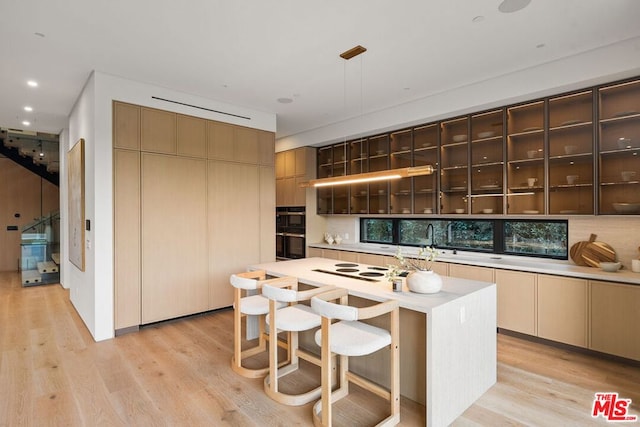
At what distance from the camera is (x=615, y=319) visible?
3.21 m

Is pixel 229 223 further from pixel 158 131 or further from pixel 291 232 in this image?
pixel 291 232

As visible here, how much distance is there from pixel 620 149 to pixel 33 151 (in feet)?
37.6

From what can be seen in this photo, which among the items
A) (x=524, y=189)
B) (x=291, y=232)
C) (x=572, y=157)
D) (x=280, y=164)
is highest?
(x=280, y=164)

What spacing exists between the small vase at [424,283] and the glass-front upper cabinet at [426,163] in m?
2.46

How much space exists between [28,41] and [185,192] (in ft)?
6.98

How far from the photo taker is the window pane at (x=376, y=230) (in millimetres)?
6020

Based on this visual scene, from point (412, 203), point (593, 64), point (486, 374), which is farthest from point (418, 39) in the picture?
point (486, 374)

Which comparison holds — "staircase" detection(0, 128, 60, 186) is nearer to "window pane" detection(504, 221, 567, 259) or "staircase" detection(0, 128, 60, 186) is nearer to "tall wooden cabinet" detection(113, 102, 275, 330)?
"tall wooden cabinet" detection(113, 102, 275, 330)

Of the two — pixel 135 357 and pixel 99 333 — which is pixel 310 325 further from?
pixel 99 333

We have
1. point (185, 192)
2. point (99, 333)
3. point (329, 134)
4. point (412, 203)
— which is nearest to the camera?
point (99, 333)

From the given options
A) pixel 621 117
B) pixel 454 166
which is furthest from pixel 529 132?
pixel 454 166

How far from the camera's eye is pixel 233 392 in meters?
2.75

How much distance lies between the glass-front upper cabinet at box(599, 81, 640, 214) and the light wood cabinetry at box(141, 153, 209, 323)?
470cm

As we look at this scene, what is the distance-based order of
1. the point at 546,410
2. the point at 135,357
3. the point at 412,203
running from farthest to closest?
1. the point at 412,203
2. the point at 135,357
3. the point at 546,410
